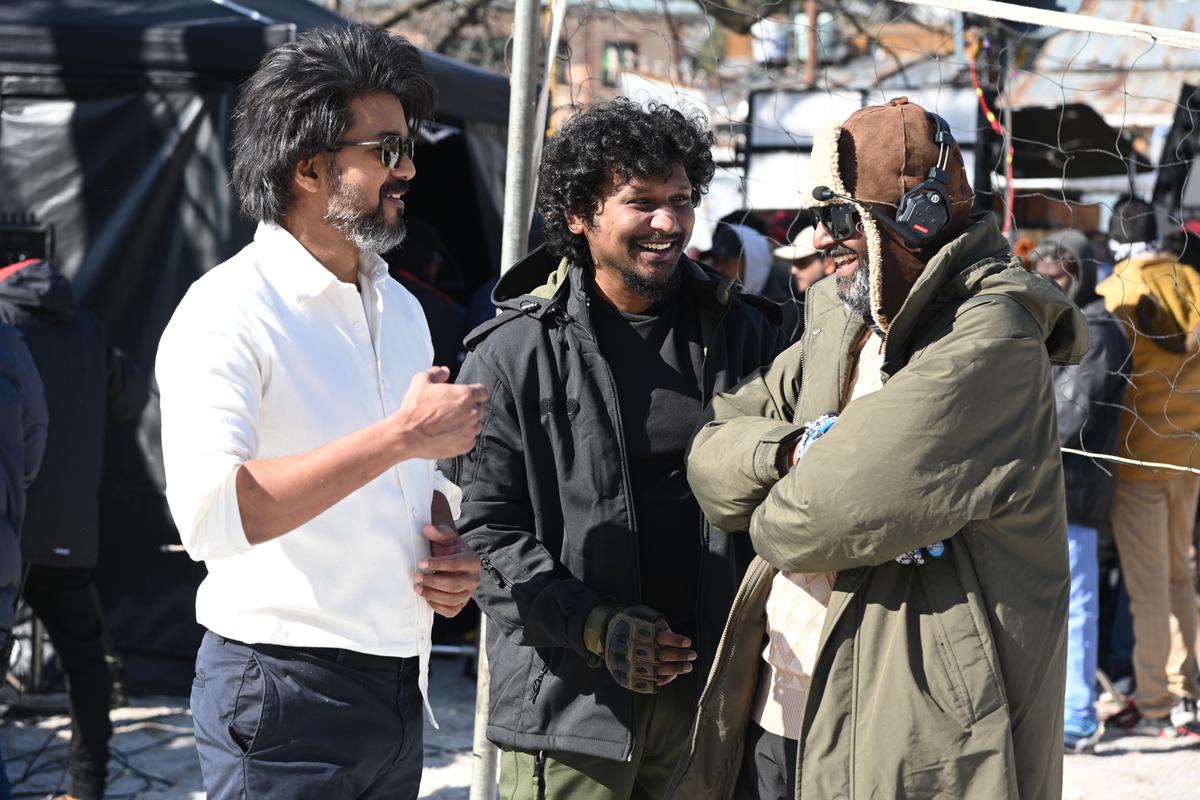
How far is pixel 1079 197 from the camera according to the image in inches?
458

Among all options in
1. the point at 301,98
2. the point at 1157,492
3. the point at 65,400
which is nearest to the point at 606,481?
the point at 301,98

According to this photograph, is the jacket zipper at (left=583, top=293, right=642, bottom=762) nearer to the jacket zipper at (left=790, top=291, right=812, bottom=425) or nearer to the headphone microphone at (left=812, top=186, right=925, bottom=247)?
the jacket zipper at (left=790, top=291, right=812, bottom=425)

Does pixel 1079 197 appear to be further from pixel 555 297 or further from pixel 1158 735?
pixel 555 297

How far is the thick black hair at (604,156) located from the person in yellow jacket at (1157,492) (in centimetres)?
314

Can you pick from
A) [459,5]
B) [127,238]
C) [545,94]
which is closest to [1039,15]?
[545,94]

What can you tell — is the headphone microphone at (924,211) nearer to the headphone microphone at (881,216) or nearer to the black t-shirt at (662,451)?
the headphone microphone at (881,216)

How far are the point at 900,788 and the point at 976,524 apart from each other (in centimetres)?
41

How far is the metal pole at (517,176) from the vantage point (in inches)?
123

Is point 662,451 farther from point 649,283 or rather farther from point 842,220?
point 842,220

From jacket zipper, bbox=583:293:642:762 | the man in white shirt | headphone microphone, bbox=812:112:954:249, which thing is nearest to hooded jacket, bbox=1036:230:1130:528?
jacket zipper, bbox=583:293:642:762

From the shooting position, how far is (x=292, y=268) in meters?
2.15

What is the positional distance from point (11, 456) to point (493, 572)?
1657mm

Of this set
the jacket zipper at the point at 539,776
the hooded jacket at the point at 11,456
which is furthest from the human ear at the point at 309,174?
the hooded jacket at the point at 11,456

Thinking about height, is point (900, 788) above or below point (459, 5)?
below
